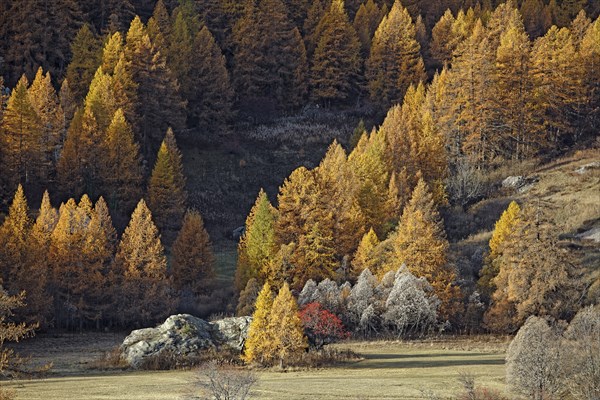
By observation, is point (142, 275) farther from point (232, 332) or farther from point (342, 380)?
point (342, 380)

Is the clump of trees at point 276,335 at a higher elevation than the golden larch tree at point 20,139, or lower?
lower

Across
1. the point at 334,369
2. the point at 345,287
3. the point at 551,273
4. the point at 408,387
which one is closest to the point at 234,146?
the point at 345,287

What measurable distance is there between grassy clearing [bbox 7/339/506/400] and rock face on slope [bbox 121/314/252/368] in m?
3.13

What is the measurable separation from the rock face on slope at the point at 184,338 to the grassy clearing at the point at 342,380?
3.13m

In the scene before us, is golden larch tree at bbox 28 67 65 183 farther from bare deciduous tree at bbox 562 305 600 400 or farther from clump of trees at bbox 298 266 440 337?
bare deciduous tree at bbox 562 305 600 400

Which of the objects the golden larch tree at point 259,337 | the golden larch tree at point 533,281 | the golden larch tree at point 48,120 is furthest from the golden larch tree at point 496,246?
the golden larch tree at point 48,120

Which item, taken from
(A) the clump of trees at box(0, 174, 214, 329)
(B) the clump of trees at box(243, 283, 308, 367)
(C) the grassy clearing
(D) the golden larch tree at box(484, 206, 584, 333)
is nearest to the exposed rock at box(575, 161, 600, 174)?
(D) the golden larch tree at box(484, 206, 584, 333)

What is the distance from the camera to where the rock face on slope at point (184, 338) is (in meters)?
51.9

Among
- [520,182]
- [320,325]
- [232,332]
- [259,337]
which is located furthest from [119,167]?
[520,182]

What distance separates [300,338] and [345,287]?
Result: 1516 cm

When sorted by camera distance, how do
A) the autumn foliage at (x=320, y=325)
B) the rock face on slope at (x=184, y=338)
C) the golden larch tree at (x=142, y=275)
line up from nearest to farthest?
1. the rock face on slope at (x=184, y=338)
2. the autumn foliage at (x=320, y=325)
3. the golden larch tree at (x=142, y=275)

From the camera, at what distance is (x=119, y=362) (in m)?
51.9

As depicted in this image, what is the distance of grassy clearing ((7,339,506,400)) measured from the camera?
3778 cm

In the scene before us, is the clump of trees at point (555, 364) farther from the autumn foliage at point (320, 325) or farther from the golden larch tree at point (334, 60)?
the golden larch tree at point (334, 60)
